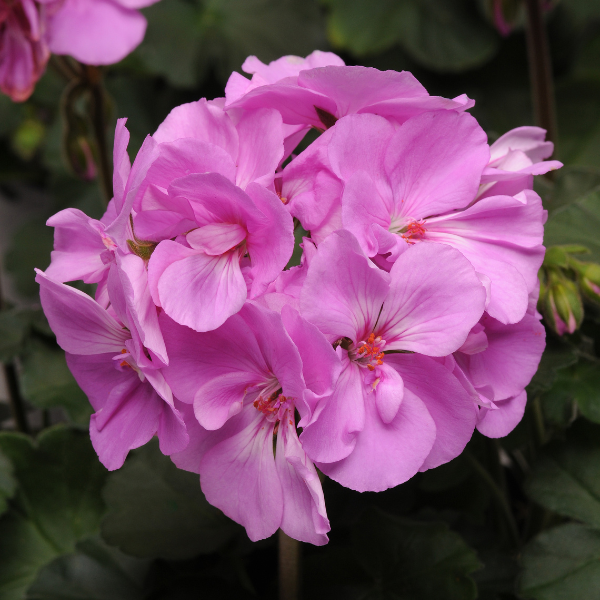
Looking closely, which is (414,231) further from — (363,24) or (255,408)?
(363,24)

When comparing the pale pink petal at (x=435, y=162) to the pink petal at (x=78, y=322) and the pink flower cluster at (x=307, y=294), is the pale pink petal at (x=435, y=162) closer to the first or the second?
the pink flower cluster at (x=307, y=294)

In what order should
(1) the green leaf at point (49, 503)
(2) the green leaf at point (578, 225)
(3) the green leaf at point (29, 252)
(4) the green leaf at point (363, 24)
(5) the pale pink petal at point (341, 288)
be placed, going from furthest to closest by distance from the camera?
1. (3) the green leaf at point (29, 252)
2. (4) the green leaf at point (363, 24)
3. (1) the green leaf at point (49, 503)
4. (2) the green leaf at point (578, 225)
5. (5) the pale pink petal at point (341, 288)

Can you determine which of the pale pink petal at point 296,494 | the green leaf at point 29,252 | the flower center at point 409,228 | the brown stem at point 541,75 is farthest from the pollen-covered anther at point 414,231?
the green leaf at point 29,252

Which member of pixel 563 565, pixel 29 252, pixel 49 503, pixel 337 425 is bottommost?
pixel 29 252

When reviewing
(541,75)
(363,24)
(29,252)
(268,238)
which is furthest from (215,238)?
(29,252)

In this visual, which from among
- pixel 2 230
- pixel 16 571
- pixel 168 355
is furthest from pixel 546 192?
pixel 2 230

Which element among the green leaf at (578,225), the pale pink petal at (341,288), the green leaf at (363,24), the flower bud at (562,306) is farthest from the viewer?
the green leaf at (363,24)

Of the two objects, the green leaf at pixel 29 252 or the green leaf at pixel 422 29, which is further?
the green leaf at pixel 29 252
